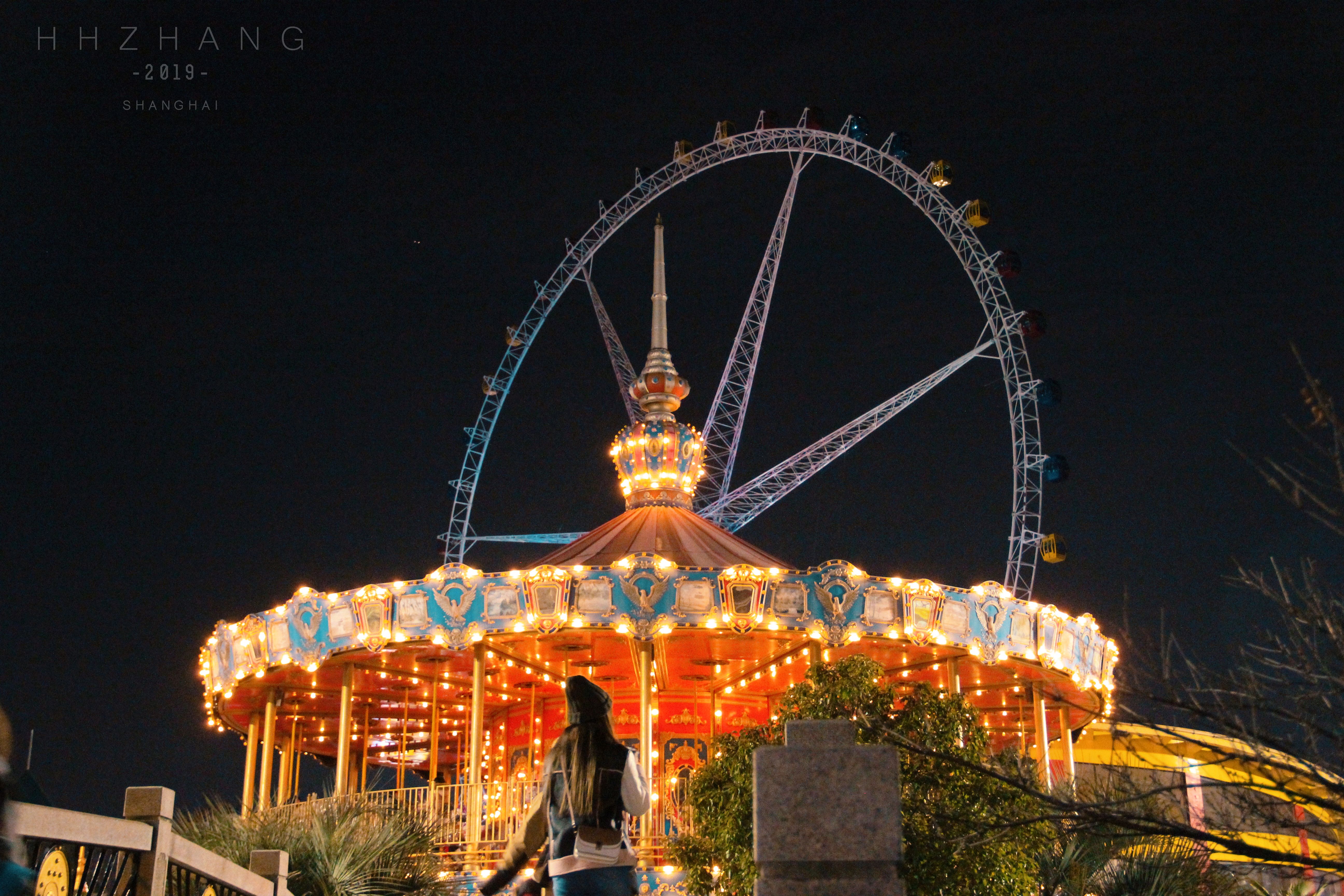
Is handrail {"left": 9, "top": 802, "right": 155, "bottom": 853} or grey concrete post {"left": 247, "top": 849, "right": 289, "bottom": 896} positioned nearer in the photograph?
handrail {"left": 9, "top": 802, "right": 155, "bottom": 853}

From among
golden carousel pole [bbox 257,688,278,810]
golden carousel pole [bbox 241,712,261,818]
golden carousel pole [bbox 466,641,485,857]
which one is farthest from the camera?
golden carousel pole [bbox 241,712,261,818]

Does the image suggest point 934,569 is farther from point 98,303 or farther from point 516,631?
point 516,631

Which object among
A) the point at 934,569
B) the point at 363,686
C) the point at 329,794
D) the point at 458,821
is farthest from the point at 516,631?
the point at 934,569

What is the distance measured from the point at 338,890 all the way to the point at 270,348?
3030 cm

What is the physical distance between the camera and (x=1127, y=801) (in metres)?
7.47

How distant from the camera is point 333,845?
1403cm

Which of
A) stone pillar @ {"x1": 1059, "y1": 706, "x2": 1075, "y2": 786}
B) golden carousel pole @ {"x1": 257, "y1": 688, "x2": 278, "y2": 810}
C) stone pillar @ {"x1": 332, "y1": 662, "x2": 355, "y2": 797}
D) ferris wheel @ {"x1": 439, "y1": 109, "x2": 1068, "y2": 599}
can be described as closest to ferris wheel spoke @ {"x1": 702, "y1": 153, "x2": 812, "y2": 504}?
ferris wheel @ {"x1": 439, "y1": 109, "x2": 1068, "y2": 599}

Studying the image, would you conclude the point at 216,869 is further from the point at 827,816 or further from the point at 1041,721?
the point at 1041,721

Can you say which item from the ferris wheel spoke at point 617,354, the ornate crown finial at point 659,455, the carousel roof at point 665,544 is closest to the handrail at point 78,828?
the carousel roof at point 665,544

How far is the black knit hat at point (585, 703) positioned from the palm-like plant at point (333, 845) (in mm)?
7242

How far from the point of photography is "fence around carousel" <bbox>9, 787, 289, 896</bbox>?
6617 mm

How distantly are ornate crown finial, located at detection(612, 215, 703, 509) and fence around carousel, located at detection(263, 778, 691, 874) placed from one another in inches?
241

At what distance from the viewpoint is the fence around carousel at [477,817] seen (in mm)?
17625

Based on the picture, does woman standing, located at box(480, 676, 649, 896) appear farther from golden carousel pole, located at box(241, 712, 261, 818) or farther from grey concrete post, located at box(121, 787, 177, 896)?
golden carousel pole, located at box(241, 712, 261, 818)
